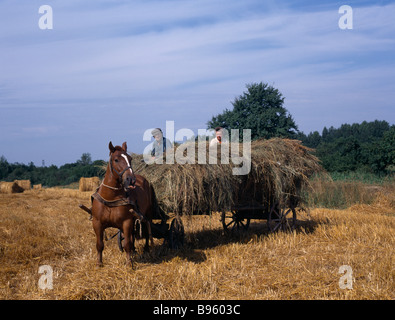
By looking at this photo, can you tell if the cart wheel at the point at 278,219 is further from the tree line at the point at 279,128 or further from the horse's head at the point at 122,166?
the tree line at the point at 279,128

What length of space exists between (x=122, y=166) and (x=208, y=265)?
7.42 ft

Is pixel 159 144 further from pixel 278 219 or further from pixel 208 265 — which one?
pixel 278 219

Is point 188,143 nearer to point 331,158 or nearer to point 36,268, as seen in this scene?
point 36,268

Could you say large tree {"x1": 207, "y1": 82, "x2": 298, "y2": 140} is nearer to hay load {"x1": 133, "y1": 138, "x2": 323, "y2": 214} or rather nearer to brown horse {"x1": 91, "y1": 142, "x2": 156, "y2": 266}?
Result: hay load {"x1": 133, "y1": 138, "x2": 323, "y2": 214}

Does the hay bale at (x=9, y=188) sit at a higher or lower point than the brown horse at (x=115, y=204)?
lower

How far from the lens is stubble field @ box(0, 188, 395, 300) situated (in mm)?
4898

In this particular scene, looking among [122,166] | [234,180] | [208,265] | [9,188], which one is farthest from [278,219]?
[9,188]

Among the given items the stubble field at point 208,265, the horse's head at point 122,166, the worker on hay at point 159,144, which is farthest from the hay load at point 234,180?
the horse's head at point 122,166

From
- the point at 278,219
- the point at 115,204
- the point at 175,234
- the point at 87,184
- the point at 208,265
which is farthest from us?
the point at 87,184

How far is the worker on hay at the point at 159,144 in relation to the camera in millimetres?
7776

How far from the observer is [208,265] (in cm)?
625

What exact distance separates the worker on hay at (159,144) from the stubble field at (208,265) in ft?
5.30

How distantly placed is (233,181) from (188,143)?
1240 millimetres
